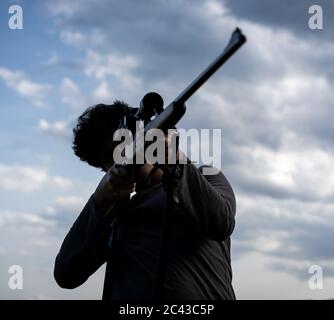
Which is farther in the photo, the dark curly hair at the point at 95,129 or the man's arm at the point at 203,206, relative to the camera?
the dark curly hair at the point at 95,129

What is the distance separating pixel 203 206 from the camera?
7.50ft

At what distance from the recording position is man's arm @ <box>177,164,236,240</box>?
2246 mm

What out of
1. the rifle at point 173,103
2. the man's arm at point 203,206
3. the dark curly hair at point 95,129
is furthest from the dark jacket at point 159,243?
the dark curly hair at point 95,129

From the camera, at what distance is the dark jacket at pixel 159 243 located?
2301mm

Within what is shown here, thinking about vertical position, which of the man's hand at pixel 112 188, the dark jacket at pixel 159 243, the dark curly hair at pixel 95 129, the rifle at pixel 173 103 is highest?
the dark curly hair at pixel 95 129

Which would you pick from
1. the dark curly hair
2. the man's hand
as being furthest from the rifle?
the dark curly hair

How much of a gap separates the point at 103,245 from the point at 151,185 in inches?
15.0

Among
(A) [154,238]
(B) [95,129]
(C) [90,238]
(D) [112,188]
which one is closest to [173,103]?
(D) [112,188]

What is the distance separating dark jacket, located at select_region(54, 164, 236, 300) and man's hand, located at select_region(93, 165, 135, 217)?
52mm

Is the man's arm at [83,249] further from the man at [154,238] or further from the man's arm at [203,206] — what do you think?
the man's arm at [203,206]

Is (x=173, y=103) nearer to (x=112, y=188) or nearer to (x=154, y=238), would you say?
(x=112, y=188)

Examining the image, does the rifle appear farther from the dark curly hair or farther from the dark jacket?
the dark curly hair
